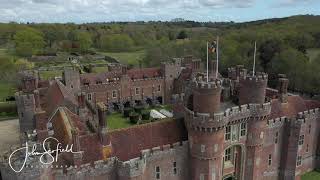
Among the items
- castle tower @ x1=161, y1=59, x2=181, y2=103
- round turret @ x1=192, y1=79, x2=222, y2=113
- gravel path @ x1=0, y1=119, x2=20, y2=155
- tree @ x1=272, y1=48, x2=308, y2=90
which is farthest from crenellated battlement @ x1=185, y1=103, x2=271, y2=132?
tree @ x1=272, y1=48, x2=308, y2=90

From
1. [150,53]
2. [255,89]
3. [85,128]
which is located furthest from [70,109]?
[150,53]

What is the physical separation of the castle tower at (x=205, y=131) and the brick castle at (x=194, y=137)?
0.30 feet

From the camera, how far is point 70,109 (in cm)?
3606

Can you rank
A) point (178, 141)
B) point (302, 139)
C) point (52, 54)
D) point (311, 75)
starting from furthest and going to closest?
point (52, 54) → point (311, 75) → point (302, 139) → point (178, 141)

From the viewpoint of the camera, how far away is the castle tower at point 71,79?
177 ft

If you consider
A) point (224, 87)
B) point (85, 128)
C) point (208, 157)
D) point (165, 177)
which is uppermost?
point (224, 87)

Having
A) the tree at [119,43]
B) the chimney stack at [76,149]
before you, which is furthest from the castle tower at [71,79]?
the tree at [119,43]

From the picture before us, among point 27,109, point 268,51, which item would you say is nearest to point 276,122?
point 27,109

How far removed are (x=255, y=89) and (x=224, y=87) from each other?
5123 millimetres

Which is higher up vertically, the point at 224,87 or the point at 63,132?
the point at 224,87

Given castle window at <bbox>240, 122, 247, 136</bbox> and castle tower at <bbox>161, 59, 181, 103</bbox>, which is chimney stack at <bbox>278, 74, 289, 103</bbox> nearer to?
castle window at <bbox>240, 122, 247, 136</bbox>

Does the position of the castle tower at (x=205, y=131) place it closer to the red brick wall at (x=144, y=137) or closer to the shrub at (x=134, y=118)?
the red brick wall at (x=144, y=137)

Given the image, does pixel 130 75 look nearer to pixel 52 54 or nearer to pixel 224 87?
pixel 224 87

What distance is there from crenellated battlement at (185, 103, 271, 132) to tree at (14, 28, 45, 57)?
377 ft
